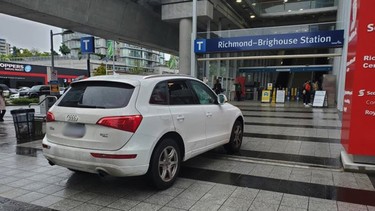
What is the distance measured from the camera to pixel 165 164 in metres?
4.00

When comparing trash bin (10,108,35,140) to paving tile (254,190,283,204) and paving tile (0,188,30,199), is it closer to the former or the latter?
paving tile (0,188,30,199)

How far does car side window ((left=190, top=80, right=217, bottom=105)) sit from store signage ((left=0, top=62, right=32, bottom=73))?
4146cm

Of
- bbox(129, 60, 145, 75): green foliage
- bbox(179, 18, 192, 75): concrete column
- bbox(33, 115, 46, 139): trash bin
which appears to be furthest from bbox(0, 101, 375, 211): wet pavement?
bbox(179, 18, 192, 75): concrete column

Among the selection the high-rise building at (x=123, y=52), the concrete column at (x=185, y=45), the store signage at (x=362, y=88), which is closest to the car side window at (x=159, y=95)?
the store signage at (x=362, y=88)

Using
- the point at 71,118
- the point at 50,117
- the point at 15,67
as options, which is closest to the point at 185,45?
the point at 50,117

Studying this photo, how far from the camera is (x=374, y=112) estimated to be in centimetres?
450

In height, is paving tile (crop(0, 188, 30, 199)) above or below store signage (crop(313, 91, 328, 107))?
below

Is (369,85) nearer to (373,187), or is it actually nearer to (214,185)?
(373,187)

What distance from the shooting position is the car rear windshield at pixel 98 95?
364 centimetres

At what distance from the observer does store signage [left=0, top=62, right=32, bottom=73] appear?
38000 mm

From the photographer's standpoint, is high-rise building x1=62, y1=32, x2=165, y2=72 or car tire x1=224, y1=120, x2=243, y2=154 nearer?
car tire x1=224, y1=120, x2=243, y2=154

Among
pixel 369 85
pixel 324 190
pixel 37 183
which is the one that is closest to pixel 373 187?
pixel 324 190

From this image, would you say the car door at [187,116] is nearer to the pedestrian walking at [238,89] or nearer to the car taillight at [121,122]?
the car taillight at [121,122]

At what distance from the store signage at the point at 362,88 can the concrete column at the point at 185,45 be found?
42.0 ft
